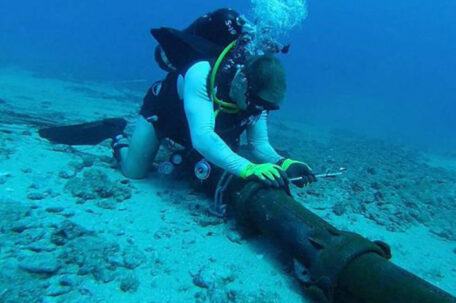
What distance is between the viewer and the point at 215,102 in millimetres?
3256

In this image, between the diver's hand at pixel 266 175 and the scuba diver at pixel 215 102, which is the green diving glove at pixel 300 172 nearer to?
the scuba diver at pixel 215 102

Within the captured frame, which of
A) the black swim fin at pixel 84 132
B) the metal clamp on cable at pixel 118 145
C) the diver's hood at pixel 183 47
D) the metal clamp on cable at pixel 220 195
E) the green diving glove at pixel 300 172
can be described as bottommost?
the black swim fin at pixel 84 132

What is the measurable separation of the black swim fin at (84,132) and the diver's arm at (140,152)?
A: 3.77 feet

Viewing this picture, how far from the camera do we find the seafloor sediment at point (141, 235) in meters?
2.13

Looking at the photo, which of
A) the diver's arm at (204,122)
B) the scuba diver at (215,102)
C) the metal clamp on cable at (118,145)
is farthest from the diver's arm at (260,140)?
the metal clamp on cable at (118,145)

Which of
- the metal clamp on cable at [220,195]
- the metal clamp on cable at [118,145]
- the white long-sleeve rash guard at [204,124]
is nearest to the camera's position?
the white long-sleeve rash guard at [204,124]

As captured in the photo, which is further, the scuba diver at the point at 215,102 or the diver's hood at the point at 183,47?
the diver's hood at the point at 183,47

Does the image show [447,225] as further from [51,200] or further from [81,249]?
[51,200]

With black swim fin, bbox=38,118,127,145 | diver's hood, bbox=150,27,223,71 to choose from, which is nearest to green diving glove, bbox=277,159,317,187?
diver's hood, bbox=150,27,223,71

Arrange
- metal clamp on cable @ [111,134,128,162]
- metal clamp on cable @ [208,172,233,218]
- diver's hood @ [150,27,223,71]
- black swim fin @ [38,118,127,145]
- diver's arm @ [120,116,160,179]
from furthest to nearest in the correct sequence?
black swim fin @ [38,118,127,145] < metal clamp on cable @ [111,134,128,162] < diver's arm @ [120,116,160,179] < diver's hood @ [150,27,223,71] < metal clamp on cable @ [208,172,233,218]

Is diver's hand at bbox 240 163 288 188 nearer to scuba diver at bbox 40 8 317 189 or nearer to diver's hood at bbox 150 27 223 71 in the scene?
scuba diver at bbox 40 8 317 189

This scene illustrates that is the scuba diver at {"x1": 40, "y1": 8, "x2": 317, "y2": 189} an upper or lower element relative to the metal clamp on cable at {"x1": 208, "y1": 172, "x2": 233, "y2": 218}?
upper

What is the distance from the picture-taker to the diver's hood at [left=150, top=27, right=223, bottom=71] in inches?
135

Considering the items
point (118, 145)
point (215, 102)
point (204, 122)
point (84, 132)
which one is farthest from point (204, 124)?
point (84, 132)
